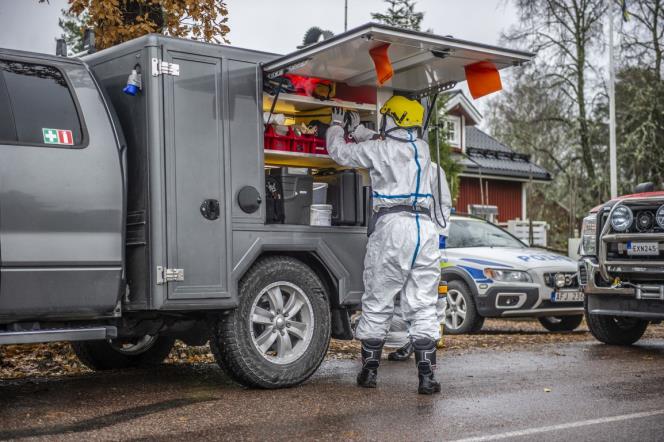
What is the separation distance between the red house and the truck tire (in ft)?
92.9

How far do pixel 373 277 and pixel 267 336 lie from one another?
897 mm

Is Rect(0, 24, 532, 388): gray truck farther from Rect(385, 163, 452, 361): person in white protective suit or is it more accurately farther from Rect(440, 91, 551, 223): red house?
Rect(440, 91, 551, 223): red house

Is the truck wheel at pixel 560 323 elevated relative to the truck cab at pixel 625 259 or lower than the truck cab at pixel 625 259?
lower

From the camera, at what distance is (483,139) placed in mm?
41500

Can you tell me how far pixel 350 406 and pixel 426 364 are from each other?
814 millimetres

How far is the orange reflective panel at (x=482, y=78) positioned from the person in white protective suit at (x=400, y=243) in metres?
0.60

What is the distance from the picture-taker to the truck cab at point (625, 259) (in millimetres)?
8828

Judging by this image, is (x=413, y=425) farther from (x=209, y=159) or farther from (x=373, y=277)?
(x=209, y=159)

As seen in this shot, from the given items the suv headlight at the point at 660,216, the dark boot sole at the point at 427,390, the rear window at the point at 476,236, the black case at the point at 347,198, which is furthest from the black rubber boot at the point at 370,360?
the rear window at the point at 476,236

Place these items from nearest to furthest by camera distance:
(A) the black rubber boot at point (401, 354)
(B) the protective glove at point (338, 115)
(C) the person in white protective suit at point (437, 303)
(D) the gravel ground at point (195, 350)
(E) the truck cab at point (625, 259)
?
(B) the protective glove at point (338, 115), (C) the person in white protective suit at point (437, 303), (D) the gravel ground at point (195, 350), (A) the black rubber boot at point (401, 354), (E) the truck cab at point (625, 259)

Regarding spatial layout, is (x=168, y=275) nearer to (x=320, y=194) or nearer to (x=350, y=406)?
(x=350, y=406)

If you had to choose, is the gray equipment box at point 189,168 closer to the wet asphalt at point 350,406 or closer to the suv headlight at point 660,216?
the wet asphalt at point 350,406

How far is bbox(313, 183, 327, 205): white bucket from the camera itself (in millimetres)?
7434

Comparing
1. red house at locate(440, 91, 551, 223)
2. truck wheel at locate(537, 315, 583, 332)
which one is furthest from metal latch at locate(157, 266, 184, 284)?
red house at locate(440, 91, 551, 223)
